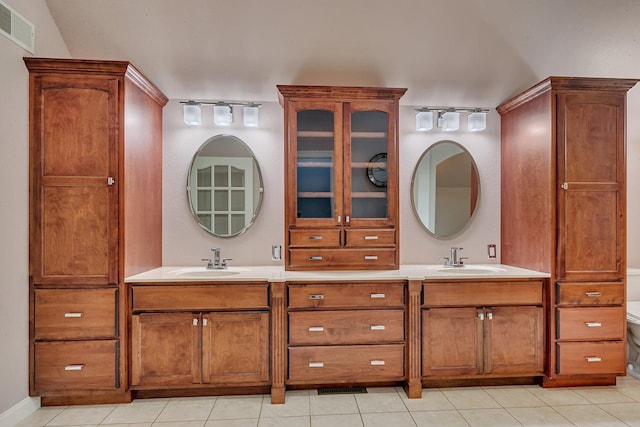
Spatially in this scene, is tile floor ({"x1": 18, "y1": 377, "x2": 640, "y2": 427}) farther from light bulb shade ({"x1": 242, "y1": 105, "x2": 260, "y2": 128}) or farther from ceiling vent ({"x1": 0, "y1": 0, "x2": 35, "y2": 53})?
ceiling vent ({"x1": 0, "y1": 0, "x2": 35, "y2": 53})

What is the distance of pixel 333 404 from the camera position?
2289mm

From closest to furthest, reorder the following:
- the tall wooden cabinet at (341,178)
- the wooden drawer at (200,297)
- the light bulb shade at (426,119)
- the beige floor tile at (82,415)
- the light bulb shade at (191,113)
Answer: the beige floor tile at (82,415)
the wooden drawer at (200,297)
the tall wooden cabinet at (341,178)
the light bulb shade at (191,113)
the light bulb shade at (426,119)

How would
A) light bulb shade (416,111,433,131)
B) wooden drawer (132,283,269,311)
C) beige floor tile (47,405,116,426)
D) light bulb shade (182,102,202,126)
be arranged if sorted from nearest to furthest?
beige floor tile (47,405,116,426) → wooden drawer (132,283,269,311) → light bulb shade (182,102,202,126) → light bulb shade (416,111,433,131)

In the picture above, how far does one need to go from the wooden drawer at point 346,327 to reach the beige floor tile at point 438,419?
1.46ft

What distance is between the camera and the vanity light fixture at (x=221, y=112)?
2.85 metres

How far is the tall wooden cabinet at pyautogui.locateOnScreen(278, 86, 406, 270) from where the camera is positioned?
102 inches

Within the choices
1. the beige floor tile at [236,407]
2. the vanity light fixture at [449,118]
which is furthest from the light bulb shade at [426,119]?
the beige floor tile at [236,407]

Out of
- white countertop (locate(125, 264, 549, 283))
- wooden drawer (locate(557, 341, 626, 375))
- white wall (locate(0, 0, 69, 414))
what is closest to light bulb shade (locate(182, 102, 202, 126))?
white wall (locate(0, 0, 69, 414))

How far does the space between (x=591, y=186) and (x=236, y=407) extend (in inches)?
107

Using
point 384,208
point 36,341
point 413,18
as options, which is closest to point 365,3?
point 413,18

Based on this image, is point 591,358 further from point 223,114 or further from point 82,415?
point 82,415

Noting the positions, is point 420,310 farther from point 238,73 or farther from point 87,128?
point 87,128

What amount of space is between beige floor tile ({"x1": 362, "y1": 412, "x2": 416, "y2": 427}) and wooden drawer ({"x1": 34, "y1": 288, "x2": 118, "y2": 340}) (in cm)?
162

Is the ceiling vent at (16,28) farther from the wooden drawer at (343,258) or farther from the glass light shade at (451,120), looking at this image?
the glass light shade at (451,120)
